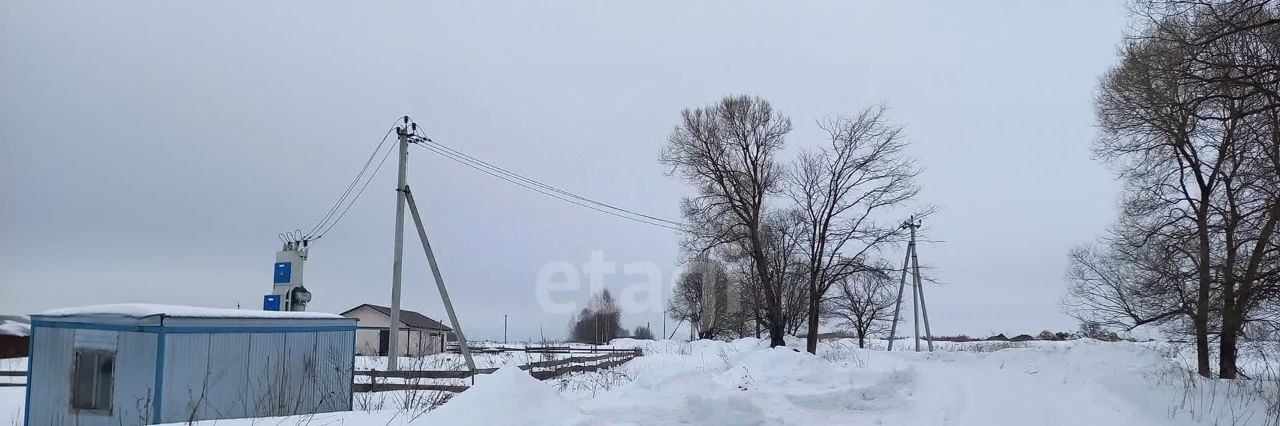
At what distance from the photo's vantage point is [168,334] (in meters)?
11.4

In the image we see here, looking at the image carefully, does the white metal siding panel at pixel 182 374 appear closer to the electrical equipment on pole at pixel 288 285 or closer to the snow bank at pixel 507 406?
the snow bank at pixel 507 406

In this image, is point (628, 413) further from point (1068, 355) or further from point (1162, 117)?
point (1162, 117)

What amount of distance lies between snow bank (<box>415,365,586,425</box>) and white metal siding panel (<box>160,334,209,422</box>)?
555cm

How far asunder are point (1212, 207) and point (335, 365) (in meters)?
17.2

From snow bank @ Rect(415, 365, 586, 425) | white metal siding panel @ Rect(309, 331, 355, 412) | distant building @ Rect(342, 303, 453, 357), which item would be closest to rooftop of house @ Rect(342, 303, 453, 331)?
distant building @ Rect(342, 303, 453, 357)

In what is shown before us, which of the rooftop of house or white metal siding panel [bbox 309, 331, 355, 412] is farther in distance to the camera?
the rooftop of house

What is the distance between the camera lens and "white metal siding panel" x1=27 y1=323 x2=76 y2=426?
1232 centimetres

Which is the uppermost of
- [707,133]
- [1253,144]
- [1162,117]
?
[707,133]

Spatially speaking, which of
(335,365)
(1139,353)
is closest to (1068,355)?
(1139,353)

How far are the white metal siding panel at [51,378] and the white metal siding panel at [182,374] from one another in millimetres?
2263

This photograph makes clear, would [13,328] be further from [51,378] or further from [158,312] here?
[158,312]

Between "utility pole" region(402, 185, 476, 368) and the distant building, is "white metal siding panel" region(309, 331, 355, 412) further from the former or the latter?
the distant building

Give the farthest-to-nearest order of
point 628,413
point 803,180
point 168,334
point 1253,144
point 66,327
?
point 803,180
point 1253,144
point 66,327
point 168,334
point 628,413

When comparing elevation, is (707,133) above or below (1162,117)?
above
